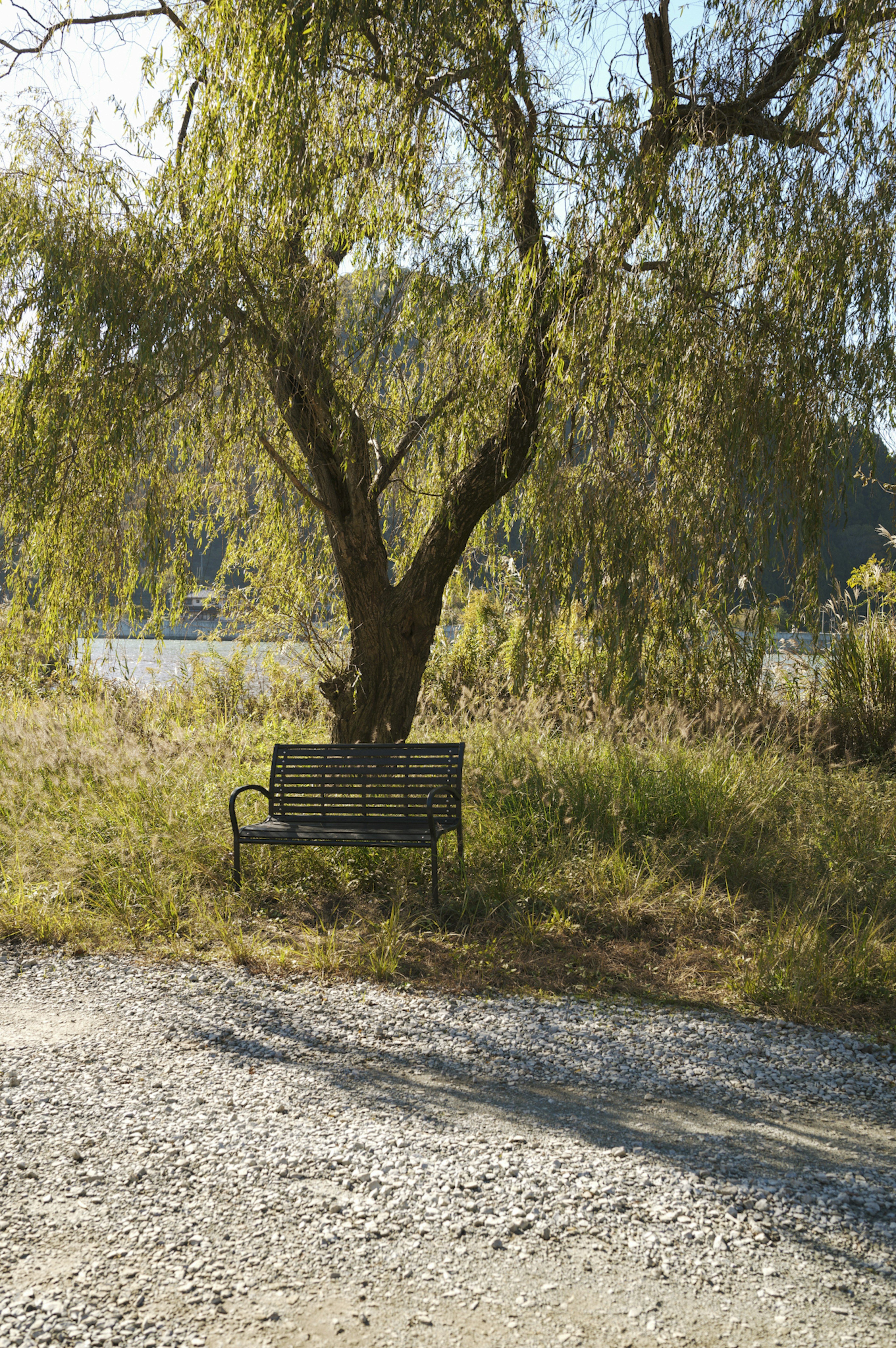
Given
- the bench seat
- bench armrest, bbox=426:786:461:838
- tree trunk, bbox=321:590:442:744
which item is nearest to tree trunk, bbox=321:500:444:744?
tree trunk, bbox=321:590:442:744

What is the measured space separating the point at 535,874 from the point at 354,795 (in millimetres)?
1129

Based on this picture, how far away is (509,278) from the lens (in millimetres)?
5559

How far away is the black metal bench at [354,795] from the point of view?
542cm

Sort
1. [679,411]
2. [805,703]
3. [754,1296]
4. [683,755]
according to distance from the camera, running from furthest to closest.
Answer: [805,703] → [683,755] → [679,411] → [754,1296]

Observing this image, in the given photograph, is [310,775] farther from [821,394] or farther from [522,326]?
[821,394]

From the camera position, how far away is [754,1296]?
230 cm

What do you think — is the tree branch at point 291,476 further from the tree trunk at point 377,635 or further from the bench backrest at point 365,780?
the bench backrest at point 365,780

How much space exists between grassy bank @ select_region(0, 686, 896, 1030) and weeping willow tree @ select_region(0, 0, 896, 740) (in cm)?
116

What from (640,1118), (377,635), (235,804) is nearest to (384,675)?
(377,635)

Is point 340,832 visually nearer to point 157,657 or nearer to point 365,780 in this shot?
point 365,780

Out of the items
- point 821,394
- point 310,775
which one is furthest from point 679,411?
point 310,775

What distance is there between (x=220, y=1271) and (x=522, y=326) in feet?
15.1

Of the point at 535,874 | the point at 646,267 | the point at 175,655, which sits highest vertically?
the point at 646,267

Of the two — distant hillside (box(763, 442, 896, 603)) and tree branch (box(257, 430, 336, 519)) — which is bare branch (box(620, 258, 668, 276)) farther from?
tree branch (box(257, 430, 336, 519))
